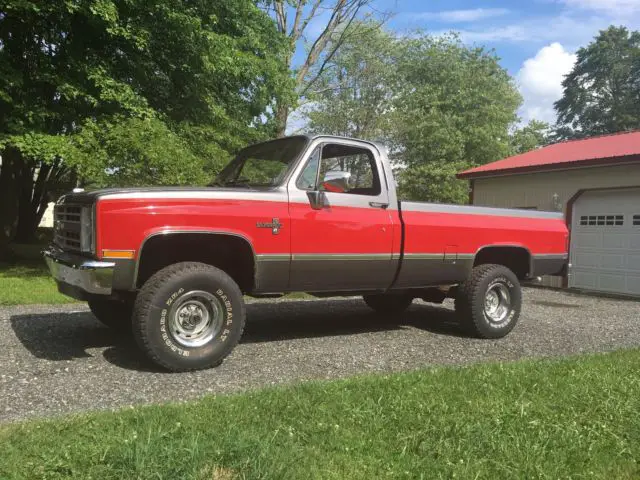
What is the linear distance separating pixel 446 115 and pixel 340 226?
29051 mm

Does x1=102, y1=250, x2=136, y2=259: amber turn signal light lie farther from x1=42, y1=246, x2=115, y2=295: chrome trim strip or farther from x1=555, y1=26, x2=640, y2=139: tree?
x1=555, y1=26, x2=640, y2=139: tree

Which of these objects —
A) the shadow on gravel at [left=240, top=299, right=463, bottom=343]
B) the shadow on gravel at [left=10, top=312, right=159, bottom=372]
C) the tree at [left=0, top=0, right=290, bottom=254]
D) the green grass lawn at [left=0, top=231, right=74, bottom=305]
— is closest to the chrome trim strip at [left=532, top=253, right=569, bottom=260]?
the shadow on gravel at [left=240, top=299, right=463, bottom=343]

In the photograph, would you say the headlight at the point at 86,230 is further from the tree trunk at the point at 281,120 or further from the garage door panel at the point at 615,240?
the tree trunk at the point at 281,120

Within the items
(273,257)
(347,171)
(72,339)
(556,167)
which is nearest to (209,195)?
(273,257)

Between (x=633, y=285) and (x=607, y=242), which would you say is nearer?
(x=633, y=285)

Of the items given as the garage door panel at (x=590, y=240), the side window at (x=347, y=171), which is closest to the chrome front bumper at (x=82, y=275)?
the side window at (x=347, y=171)

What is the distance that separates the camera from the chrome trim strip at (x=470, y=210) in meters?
6.14

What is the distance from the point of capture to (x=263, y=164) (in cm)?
615

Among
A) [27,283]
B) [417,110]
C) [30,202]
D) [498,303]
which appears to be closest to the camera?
[498,303]

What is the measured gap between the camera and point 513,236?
22.9 ft

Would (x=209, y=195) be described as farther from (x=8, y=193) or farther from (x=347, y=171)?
(x=8, y=193)

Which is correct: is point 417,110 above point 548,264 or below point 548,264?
above

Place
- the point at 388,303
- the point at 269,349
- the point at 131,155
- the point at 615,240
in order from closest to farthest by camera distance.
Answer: the point at 269,349
the point at 388,303
the point at 131,155
the point at 615,240

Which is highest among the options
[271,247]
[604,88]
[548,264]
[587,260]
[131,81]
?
[604,88]
